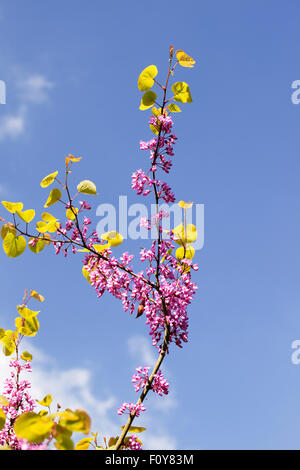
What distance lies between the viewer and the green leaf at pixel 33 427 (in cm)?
209

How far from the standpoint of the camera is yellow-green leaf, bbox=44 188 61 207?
12.5 feet

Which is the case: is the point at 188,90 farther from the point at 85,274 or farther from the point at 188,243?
the point at 85,274

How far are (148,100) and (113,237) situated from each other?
4.34 ft

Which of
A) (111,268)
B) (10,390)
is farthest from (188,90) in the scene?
(10,390)

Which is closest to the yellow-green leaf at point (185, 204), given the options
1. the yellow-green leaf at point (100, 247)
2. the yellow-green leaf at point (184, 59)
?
the yellow-green leaf at point (100, 247)

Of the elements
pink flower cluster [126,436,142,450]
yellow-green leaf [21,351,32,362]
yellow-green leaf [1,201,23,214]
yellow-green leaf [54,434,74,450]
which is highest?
yellow-green leaf [1,201,23,214]

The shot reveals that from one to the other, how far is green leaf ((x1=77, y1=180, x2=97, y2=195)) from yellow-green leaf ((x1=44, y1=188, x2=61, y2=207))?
255mm

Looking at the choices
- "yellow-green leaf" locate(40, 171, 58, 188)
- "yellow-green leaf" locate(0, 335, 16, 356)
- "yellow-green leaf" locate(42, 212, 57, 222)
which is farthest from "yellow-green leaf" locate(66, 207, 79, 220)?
"yellow-green leaf" locate(0, 335, 16, 356)

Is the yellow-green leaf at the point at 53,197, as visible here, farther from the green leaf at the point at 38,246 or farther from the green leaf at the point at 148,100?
the green leaf at the point at 148,100

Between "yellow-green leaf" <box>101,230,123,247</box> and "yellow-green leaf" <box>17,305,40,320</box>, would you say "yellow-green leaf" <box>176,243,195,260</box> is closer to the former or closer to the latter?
"yellow-green leaf" <box>101,230,123,247</box>

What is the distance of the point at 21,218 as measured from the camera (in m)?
3.93

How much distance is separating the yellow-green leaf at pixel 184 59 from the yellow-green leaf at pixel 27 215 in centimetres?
192
